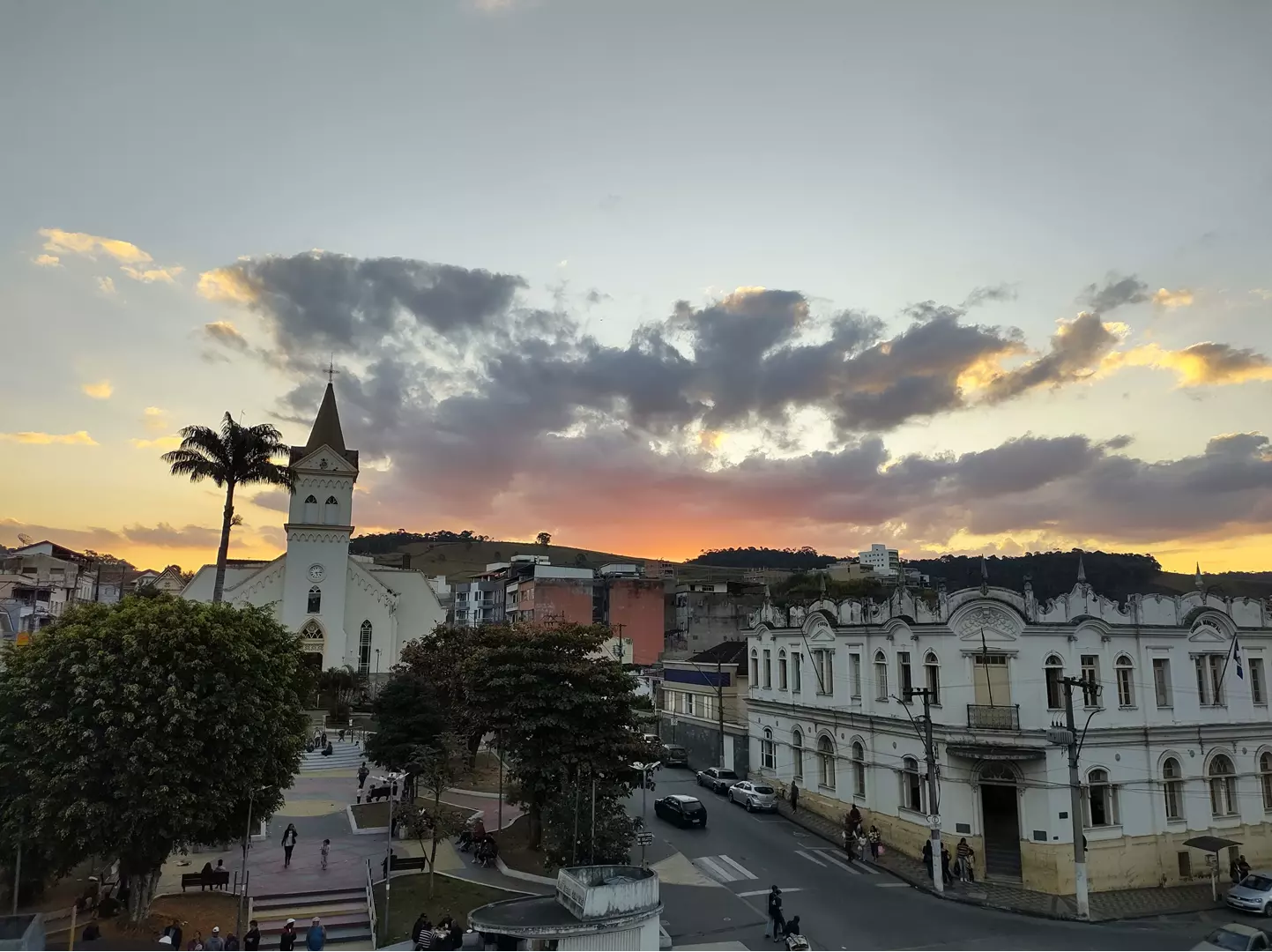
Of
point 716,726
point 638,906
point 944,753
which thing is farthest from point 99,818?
point 716,726

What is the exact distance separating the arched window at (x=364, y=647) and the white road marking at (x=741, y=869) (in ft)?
153

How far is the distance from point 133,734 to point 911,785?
27497 millimetres

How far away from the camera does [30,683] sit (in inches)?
861

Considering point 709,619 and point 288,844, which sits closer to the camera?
point 288,844

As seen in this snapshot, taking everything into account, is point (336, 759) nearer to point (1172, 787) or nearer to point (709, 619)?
point (1172, 787)

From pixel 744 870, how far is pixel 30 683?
927 inches

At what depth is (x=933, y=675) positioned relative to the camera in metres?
33.3

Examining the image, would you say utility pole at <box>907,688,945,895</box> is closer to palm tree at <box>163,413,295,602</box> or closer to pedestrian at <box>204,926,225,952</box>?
pedestrian at <box>204,926,225,952</box>

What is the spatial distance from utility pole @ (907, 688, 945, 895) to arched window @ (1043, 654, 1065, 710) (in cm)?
413

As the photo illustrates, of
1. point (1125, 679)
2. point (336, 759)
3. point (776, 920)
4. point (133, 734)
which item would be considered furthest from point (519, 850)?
point (336, 759)

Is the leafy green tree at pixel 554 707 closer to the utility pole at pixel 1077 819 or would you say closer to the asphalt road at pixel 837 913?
the asphalt road at pixel 837 913

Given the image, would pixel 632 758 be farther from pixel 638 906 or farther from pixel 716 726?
pixel 716 726

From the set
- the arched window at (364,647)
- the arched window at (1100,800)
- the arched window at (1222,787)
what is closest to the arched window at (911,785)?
the arched window at (1100,800)

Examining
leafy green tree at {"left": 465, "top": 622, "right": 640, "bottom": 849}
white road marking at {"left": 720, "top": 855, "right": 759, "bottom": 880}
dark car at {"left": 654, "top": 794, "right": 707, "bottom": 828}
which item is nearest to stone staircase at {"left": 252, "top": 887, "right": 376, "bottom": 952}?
leafy green tree at {"left": 465, "top": 622, "right": 640, "bottom": 849}
